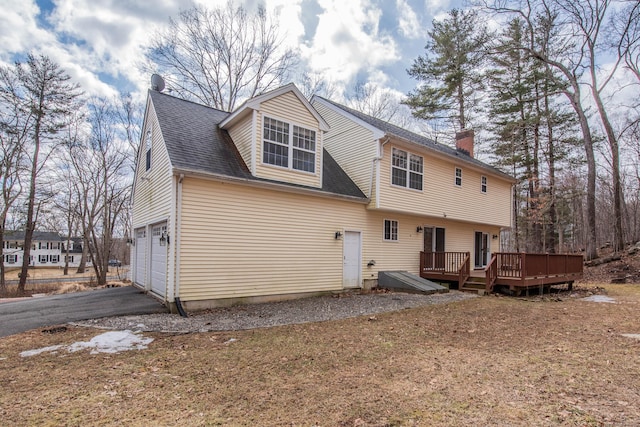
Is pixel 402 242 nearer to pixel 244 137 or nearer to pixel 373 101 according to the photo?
pixel 244 137

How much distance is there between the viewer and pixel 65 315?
7539 millimetres

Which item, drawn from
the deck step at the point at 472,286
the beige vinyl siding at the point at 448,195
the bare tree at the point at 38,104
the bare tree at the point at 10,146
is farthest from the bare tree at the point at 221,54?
the deck step at the point at 472,286

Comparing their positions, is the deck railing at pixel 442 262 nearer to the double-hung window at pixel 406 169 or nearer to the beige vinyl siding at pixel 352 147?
the double-hung window at pixel 406 169

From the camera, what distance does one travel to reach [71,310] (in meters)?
8.05

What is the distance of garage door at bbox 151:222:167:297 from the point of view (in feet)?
29.4

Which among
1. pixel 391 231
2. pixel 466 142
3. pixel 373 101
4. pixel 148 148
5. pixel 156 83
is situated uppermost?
pixel 373 101

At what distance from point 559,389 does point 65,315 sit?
30.4 feet

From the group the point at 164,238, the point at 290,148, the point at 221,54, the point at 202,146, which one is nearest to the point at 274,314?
the point at 164,238

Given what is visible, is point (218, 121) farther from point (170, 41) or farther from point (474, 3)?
point (474, 3)

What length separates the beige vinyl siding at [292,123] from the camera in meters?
9.72

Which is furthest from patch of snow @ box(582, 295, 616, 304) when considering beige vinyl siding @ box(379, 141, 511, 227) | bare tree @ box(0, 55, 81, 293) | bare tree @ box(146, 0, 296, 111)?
bare tree @ box(0, 55, 81, 293)

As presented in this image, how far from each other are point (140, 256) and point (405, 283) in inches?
369

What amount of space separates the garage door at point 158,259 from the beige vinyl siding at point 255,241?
3.82 ft

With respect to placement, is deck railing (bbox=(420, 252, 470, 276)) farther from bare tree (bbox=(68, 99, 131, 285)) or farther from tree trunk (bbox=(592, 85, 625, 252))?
bare tree (bbox=(68, 99, 131, 285))
